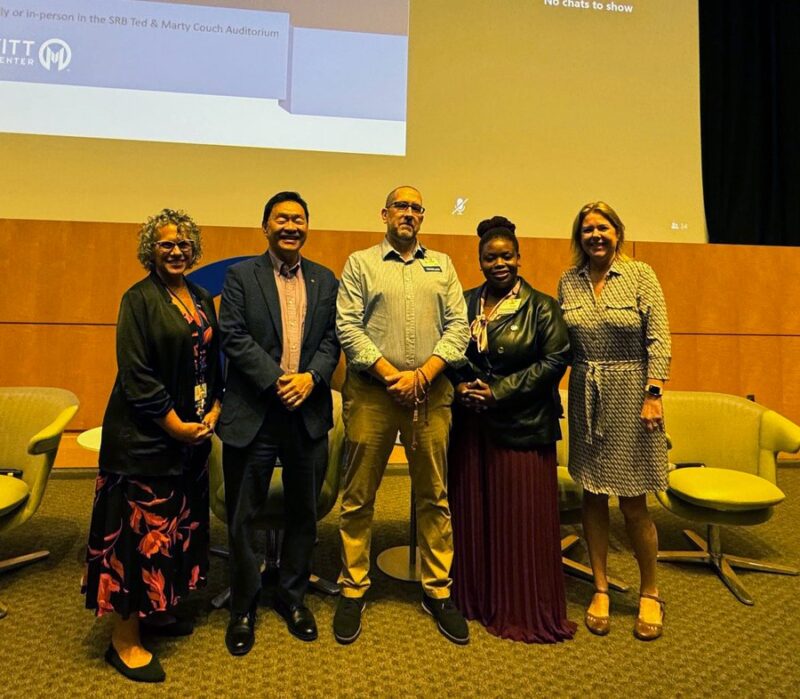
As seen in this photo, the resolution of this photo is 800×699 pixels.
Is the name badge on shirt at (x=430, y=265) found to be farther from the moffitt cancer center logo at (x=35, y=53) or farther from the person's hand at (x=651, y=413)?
the moffitt cancer center logo at (x=35, y=53)

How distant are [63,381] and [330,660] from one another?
2970mm

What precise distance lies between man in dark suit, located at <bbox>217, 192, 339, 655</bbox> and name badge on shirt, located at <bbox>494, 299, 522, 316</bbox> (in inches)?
24.2

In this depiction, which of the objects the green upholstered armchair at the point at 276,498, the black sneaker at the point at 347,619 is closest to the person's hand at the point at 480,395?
the green upholstered armchair at the point at 276,498

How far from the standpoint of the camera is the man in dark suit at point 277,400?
1.76 m

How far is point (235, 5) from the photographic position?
12.4ft

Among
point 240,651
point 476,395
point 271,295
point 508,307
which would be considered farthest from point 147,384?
point 508,307

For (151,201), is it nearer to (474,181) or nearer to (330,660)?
(474,181)

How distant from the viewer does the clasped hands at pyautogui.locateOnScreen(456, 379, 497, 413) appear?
1.86 meters

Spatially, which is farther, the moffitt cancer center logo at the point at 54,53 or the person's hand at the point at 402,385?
the moffitt cancer center logo at the point at 54,53

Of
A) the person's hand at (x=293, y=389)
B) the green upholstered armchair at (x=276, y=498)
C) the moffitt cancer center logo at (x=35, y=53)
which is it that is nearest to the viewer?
the person's hand at (x=293, y=389)

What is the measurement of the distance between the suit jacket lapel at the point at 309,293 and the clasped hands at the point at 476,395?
60 cm

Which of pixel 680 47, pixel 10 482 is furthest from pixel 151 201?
pixel 680 47

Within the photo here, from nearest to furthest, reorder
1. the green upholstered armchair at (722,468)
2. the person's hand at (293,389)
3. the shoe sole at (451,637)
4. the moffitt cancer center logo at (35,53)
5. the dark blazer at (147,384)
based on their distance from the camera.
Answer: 1. the dark blazer at (147,384)
2. the person's hand at (293,389)
3. the shoe sole at (451,637)
4. the green upholstered armchair at (722,468)
5. the moffitt cancer center logo at (35,53)

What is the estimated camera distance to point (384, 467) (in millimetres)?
1916
